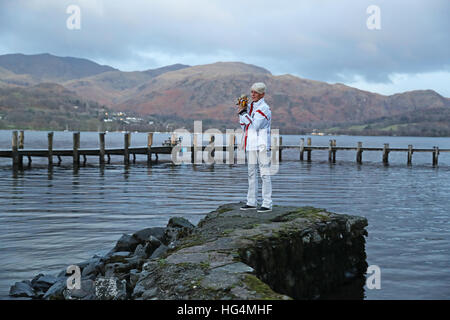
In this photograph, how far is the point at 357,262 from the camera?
8734mm

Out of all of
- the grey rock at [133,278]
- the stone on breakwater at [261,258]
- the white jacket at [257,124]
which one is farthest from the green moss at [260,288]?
the white jacket at [257,124]

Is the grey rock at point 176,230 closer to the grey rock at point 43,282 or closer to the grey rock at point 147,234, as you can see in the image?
the grey rock at point 147,234

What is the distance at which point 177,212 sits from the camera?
15375mm

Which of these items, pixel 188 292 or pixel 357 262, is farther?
pixel 357 262

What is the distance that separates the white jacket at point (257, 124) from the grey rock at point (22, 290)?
4.53 meters

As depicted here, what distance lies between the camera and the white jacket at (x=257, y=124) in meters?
8.06

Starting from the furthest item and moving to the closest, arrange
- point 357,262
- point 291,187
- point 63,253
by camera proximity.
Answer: point 291,187
point 63,253
point 357,262

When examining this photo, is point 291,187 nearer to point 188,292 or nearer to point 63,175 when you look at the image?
point 63,175

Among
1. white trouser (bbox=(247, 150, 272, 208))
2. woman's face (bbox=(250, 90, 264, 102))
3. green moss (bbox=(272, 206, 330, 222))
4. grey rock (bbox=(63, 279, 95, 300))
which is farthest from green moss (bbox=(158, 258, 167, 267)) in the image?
woman's face (bbox=(250, 90, 264, 102))

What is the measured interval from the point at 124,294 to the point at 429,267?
6.41 metres

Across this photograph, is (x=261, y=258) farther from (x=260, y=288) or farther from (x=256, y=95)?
(x=256, y=95)
